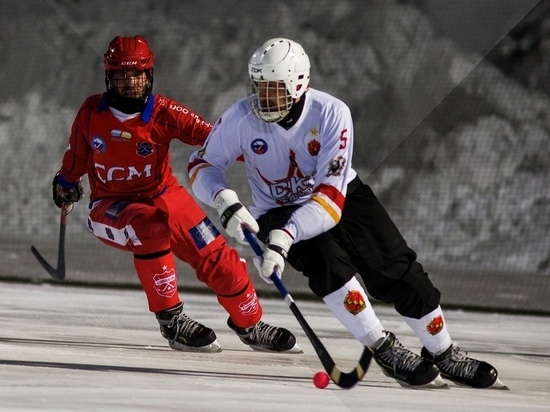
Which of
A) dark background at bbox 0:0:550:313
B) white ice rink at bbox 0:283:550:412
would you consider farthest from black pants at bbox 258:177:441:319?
dark background at bbox 0:0:550:313

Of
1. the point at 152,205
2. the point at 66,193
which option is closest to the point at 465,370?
the point at 152,205

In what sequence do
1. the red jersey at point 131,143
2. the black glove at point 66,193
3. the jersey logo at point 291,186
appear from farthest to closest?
the black glove at point 66,193, the red jersey at point 131,143, the jersey logo at point 291,186

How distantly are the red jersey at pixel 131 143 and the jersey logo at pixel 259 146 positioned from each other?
78cm

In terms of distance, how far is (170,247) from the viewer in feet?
13.6

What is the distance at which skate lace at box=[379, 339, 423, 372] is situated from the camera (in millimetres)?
3439

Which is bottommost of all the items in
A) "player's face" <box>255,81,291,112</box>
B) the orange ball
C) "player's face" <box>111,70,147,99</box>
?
the orange ball

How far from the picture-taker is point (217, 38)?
7.76 metres

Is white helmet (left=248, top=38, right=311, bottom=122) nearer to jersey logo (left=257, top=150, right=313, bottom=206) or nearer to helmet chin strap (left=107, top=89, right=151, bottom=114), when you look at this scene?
jersey logo (left=257, top=150, right=313, bottom=206)

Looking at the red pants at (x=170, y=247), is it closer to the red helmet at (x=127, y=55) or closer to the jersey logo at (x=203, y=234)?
the jersey logo at (x=203, y=234)

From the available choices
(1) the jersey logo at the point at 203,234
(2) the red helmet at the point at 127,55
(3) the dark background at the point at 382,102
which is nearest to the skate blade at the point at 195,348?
(1) the jersey logo at the point at 203,234

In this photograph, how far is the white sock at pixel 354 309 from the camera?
11.1 ft

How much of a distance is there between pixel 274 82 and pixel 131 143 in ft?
3.08

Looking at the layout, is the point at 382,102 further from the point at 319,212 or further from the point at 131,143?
the point at 319,212

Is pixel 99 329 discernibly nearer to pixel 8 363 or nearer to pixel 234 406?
pixel 8 363
